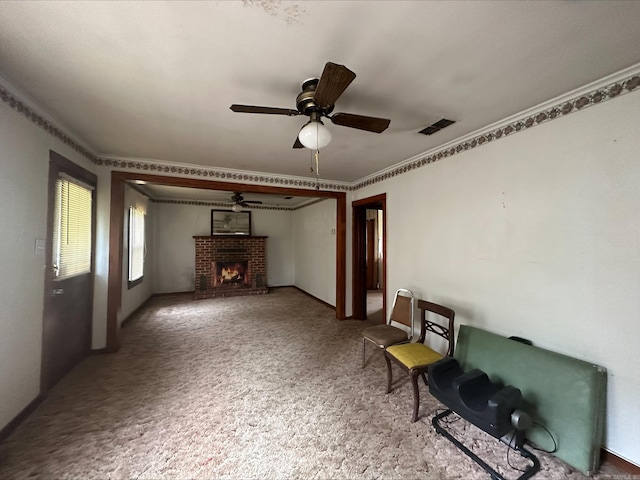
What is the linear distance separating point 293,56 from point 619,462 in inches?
123

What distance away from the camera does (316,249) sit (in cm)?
590

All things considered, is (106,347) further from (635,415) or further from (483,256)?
(635,415)

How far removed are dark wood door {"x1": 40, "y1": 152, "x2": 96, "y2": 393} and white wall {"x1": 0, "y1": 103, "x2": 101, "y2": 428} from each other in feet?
0.29

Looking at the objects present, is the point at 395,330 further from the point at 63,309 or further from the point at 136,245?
the point at 136,245

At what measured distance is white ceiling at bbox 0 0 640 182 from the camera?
3.72 ft

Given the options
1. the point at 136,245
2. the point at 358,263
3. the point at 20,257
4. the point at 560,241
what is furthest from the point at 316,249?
the point at 20,257

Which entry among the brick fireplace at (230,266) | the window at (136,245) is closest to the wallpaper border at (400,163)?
the window at (136,245)

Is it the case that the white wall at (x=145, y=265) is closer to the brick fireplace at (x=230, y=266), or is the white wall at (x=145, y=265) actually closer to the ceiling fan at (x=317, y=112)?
the brick fireplace at (x=230, y=266)

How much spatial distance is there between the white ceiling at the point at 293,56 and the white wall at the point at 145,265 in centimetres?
210

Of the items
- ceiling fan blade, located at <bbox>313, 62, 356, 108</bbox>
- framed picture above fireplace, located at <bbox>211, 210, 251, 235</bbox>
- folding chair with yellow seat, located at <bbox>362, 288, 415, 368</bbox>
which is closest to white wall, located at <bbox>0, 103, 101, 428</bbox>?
ceiling fan blade, located at <bbox>313, 62, 356, 108</bbox>

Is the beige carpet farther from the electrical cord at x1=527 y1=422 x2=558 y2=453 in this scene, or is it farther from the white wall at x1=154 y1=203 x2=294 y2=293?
the white wall at x1=154 y1=203 x2=294 y2=293

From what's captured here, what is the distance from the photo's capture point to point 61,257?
7.73 feet

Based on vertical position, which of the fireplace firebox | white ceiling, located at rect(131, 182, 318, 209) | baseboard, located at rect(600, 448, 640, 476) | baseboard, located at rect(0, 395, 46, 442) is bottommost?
baseboard, located at rect(600, 448, 640, 476)

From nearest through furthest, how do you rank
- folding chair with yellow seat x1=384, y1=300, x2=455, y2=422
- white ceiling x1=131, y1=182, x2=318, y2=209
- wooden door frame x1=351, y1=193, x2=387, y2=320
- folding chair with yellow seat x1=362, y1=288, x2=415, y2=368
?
folding chair with yellow seat x1=384, y1=300, x2=455, y2=422 < folding chair with yellow seat x1=362, y1=288, x2=415, y2=368 < wooden door frame x1=351, y1=193, x2=387, y2=320 < white ceiling x1=131, y1=182, x2=318, y2=209
